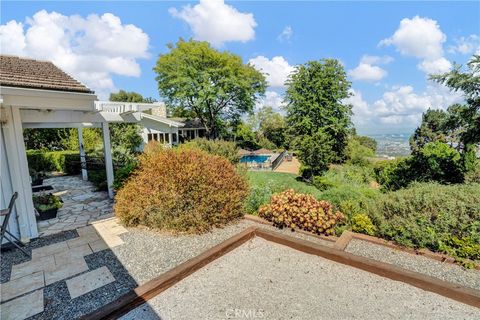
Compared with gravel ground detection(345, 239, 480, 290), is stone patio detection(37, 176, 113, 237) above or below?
below

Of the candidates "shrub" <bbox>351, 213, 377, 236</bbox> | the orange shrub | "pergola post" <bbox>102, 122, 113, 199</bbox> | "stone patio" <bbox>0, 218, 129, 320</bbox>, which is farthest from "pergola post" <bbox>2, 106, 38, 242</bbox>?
"shrub" <bbox>351, 213, 377, 236</bbox>

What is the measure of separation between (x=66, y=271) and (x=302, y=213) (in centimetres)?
447

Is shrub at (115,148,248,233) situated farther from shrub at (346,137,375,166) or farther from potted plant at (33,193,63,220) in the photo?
shrub at (346,137,375,166)

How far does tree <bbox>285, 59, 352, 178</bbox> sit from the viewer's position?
902 inches

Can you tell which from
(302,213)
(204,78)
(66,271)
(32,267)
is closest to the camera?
(66,271)

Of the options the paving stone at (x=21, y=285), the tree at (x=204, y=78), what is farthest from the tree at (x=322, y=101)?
the paving stone at (x=21, y=285)

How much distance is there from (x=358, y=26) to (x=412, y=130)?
28.0 metres

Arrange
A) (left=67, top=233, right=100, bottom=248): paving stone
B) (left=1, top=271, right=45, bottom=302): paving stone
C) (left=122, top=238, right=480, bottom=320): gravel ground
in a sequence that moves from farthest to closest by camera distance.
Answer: (left=67, top=233, right=100, bottom=248): paving stone → (left=1, top=271, right=45, bottom=302): paving stone → (left=122, top=238, right=480, bottom=320): gravel ground

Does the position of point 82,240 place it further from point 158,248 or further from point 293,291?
point 293,291

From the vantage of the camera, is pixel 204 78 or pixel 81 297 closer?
pixel 81 297

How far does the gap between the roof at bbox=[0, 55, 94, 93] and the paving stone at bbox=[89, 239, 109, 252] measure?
3281 millimetres

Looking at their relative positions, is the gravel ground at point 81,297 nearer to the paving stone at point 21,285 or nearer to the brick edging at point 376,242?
the paving stone at point 21,285

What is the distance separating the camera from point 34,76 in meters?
5.48

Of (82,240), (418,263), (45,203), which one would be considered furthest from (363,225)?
(45,203)
